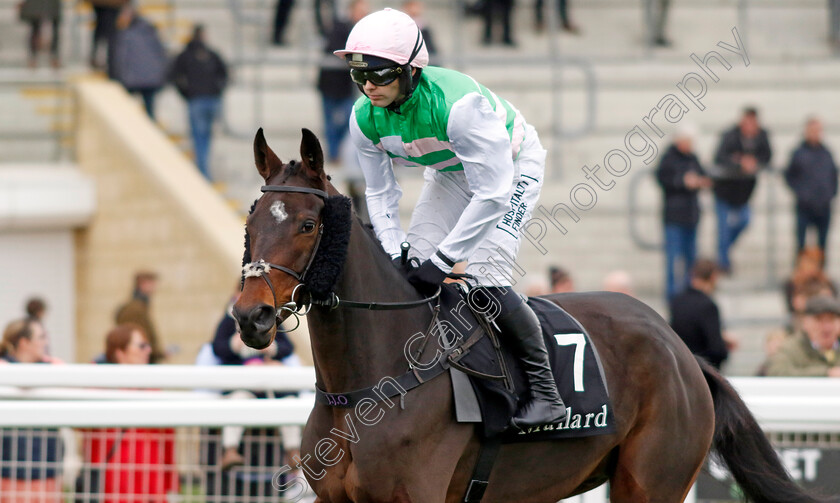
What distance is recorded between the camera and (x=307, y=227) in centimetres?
377

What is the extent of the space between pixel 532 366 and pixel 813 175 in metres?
7.47

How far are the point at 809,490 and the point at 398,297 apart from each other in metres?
2.01

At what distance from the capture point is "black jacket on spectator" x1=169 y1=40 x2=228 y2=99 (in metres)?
10.9

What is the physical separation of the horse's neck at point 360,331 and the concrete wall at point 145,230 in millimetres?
5975

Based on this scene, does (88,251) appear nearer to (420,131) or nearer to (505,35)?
(505,35)

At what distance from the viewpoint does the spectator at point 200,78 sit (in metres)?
10.9

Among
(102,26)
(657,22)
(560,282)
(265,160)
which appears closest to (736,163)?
(560,282)

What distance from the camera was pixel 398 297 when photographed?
13.6ft

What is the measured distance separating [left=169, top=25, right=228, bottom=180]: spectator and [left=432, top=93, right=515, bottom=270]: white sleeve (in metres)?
7.10

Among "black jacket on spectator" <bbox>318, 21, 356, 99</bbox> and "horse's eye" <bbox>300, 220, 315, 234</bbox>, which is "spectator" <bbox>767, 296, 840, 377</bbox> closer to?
"horse's eye" <bbox>300, 220, 315, 234</bbox>

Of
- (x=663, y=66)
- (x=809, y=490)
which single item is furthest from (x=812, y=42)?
(x=809, y=490)

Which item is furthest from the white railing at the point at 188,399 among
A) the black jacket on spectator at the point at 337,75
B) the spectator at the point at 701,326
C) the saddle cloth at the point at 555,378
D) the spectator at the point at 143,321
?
the black jacket on spectator at the point at 337,75

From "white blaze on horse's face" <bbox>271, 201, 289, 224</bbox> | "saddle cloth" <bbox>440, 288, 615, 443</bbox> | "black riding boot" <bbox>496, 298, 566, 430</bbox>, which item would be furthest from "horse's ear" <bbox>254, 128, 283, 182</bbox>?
"black riding boot" <bbox>496, 298, 566, 430</bbox>

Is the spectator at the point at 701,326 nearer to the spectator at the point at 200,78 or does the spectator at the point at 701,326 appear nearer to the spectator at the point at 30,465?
the spectator at the point at 30,465
